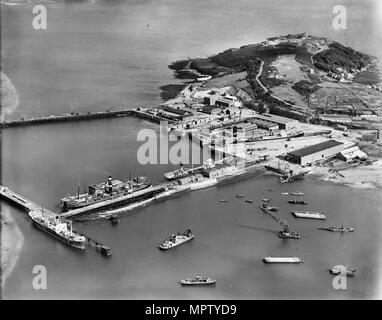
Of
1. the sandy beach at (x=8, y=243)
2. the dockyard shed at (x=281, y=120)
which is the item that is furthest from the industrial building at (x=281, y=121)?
the sandy beach at (x=8, y=243)

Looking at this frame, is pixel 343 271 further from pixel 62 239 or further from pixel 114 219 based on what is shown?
pixel 62 239

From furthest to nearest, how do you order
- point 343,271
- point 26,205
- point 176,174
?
point 176,174 < point 26,205 < point 343,271

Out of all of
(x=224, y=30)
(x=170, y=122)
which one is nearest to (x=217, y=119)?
(x=170, y=122)

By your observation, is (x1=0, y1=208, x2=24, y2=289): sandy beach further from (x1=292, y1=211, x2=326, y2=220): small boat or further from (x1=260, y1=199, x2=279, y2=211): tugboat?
(x1=292, y1=211, x2=326, y2=220): small boat

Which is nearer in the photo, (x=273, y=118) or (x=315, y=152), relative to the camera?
Answer: (x=315, y=152)

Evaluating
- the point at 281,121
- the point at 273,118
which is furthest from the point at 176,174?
the point at 273,118

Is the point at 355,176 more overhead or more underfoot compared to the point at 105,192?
more underfoot

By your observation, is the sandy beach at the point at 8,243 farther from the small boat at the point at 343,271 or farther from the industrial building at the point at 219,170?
the small boat at the point at 343,271
